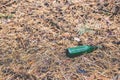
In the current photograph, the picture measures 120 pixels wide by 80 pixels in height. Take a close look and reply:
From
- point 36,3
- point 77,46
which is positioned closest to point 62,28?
point 77,46

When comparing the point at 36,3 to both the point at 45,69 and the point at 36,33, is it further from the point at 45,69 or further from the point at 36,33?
the point at 45,69

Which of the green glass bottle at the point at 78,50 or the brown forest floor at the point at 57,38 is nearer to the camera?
the brown forest floor at the point at 57,38

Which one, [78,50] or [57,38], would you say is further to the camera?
[57,38]

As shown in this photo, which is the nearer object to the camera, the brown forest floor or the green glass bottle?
the brown forest floor

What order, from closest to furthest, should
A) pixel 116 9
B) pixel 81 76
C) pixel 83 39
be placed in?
1. pixel 81 76
2. pixel 83 39
3. pixel 116 9
